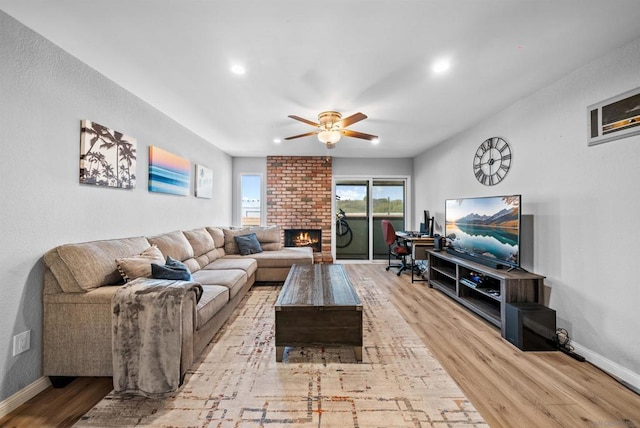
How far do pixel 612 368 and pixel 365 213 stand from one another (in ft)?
14.7

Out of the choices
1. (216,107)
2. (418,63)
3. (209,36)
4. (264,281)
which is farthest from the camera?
(264,281)

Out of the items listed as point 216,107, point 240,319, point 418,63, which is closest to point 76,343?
point 240,319

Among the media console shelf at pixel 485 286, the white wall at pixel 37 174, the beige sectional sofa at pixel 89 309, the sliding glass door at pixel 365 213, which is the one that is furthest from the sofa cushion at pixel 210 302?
the sliding glass door at pixel 365 213

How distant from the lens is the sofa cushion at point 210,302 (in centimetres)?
203

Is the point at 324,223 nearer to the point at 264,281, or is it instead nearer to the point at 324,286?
the point at 264,281

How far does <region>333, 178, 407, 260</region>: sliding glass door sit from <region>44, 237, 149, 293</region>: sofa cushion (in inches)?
174

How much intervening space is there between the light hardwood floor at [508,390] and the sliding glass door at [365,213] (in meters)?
3.60

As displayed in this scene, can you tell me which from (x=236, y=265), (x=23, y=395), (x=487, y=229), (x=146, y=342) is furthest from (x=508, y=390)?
(x=23, y=395)

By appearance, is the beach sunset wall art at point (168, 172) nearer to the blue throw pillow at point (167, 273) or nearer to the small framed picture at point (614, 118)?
the blue throw pillow at point (167, 273)

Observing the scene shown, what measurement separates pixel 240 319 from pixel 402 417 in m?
1.90

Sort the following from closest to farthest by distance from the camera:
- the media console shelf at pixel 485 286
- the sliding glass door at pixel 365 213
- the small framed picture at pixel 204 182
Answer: the media console shelf at pixel 485 286 < the small framed picture at pixel 204 182 < the sliding glass door at pixel 365 213

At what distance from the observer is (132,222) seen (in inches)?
105

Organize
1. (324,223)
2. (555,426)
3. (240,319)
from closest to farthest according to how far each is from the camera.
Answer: (555,426), (240,319), (324,223)

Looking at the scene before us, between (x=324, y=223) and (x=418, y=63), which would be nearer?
(x=418, y=63)
